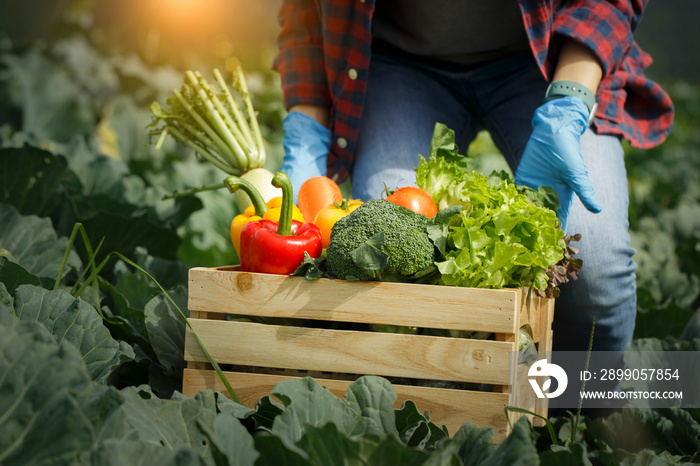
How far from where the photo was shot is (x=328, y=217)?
1.73m

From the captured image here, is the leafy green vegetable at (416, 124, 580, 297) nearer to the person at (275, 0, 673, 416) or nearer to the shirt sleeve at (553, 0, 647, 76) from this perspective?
the person at (275, 0, 673, 416)

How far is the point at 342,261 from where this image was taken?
1.44 metres

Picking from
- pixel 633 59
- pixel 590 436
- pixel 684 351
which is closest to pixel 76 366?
pixel 590 436

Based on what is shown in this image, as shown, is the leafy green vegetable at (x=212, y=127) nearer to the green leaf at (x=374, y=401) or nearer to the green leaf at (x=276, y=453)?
the green leaf at (x=374, y=401)

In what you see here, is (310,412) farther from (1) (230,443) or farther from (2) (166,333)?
(2) (166,333)

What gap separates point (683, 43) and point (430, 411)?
4366 centimetres

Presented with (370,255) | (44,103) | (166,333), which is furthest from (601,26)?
(44,103)

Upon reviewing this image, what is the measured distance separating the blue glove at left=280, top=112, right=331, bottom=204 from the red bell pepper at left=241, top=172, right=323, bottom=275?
2.30 feet

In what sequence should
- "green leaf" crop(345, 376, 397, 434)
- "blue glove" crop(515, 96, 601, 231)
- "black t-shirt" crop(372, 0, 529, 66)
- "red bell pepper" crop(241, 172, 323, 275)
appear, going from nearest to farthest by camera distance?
"green leaf" crop(345, 376, 397, 434) < "red bell pepper" crop(241, 172, 323, 275) < "blue glove" crop(515, 96, 601, 231) < "black t-shirt" crop(372, 0, 529, 66)

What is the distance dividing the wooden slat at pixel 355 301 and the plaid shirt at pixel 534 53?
1.02 metres

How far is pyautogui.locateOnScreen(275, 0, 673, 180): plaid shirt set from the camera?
2.01 m

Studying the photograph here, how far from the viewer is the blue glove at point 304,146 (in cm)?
236

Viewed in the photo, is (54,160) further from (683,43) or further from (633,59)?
(683,43)

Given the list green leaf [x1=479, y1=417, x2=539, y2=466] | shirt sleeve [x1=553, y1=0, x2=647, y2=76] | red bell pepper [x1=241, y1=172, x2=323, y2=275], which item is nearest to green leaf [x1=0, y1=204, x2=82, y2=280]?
red bell pepper [x1=241, y1=172, x2=323, y2=275]
